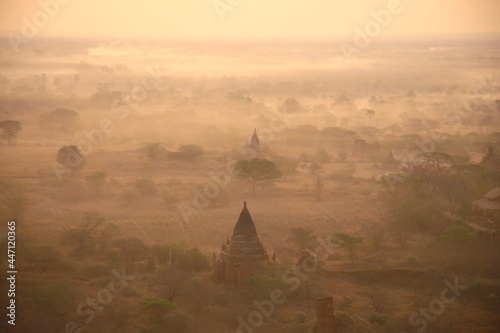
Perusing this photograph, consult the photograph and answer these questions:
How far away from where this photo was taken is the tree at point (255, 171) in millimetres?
42000

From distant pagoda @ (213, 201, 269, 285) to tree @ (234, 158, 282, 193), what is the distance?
17.3 meters

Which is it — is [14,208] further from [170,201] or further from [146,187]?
Answer: [146,187]

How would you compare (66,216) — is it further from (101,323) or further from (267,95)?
(267,95)

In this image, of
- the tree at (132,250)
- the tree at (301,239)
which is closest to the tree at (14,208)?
the tree at (132,250)

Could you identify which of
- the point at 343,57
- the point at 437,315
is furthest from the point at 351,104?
the point at 343,57

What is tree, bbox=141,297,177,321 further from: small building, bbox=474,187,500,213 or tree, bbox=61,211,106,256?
small building, bbox=474,187,500,213

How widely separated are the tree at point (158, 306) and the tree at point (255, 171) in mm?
21420

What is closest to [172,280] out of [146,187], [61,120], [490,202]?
[146,187]

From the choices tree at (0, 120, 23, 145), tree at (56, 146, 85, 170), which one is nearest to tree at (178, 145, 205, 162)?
tree at (56, 146, 85, 170)

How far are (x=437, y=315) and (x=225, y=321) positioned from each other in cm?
766

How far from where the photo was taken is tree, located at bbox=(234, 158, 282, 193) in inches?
1654

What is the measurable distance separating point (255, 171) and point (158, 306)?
21960 millimetres

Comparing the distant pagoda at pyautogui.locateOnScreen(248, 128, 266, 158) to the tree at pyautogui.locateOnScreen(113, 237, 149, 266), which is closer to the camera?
the tree at pyautogui.locateOnScreen(113, 237, 149, 266)

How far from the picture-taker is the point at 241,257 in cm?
2412
